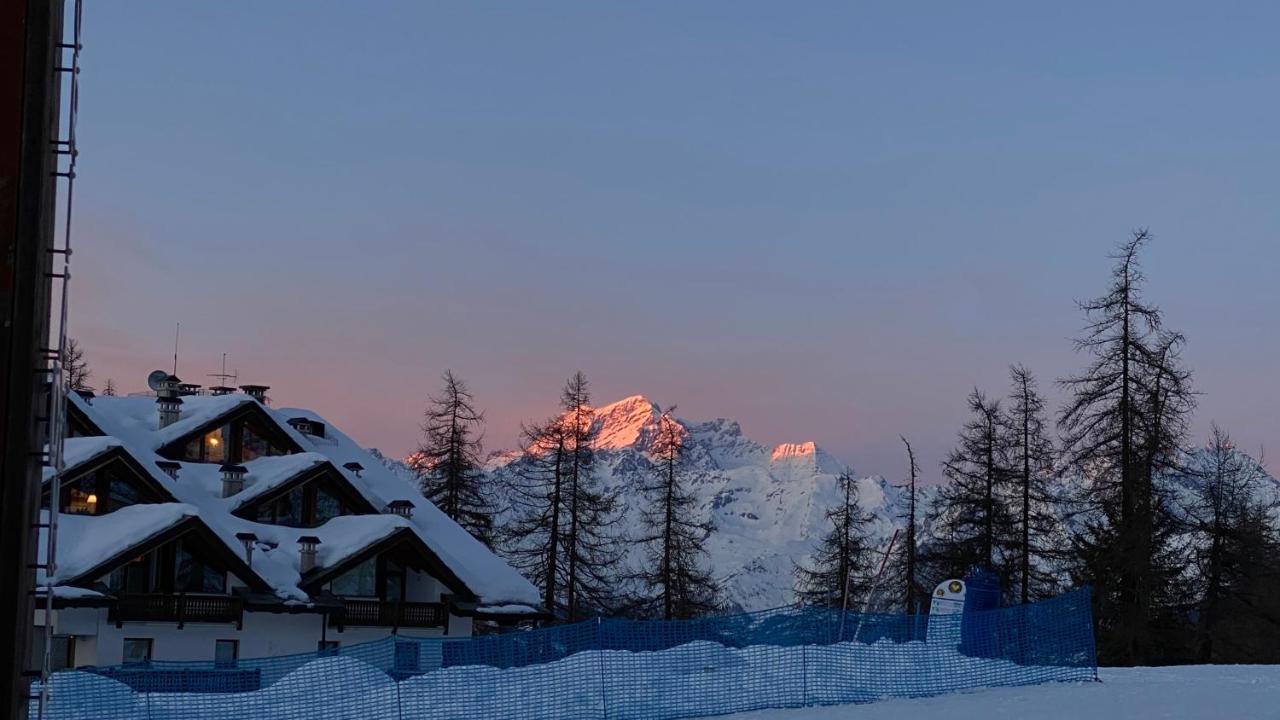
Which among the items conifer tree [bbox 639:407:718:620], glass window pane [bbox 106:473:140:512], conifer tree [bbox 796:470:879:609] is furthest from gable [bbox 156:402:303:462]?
conifer tree [bbox 796:470:879:609]

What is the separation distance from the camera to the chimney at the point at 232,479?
44594 mm

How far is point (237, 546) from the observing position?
41.3 meters

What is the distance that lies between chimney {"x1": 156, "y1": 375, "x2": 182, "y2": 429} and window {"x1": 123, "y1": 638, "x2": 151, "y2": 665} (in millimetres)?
9779

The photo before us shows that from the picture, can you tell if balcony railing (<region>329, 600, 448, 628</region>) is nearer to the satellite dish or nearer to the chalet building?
the chalet building

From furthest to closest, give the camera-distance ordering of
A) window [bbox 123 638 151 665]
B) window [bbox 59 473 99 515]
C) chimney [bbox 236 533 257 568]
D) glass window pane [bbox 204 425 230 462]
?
glass window pane [bbox 204 425 230 462]
chimney [bbox 236 533 257 568]
window [bbox 59 473 99 515]
window [bbox 123 638 151 665]

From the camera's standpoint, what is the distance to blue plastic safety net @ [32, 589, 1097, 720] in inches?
812

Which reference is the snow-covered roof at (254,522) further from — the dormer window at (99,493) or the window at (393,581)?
the window at (393,581)

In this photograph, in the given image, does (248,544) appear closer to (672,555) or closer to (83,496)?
(83,496)

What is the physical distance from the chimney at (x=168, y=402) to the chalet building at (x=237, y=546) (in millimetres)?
49

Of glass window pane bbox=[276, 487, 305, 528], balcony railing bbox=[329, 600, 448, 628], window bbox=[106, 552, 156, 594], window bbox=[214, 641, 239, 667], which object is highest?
glass window pane bbox=[276, 487, 305, 528]

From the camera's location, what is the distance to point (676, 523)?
58094 millimetres

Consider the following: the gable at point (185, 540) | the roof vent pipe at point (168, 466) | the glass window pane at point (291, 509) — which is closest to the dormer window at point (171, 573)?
the gable at point (185, 540)

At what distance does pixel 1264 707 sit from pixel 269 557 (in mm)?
30358

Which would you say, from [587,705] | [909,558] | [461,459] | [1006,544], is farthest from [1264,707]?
[461,459]
